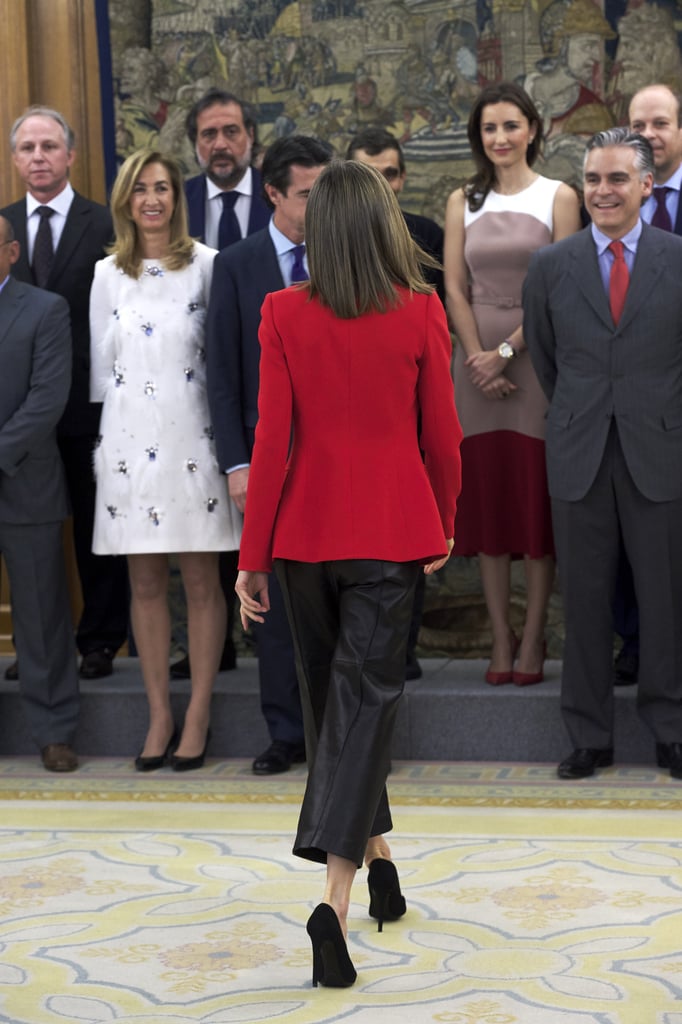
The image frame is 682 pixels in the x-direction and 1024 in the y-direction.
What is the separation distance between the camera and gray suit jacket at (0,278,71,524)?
5.54 meters

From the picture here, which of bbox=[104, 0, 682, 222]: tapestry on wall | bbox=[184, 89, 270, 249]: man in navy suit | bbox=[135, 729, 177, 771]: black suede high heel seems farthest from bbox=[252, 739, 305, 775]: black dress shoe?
bbox=[104, 0, 682, 222]: tapestry on wall

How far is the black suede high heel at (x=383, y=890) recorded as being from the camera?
3.88 m

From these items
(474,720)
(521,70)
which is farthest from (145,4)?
(474,720)

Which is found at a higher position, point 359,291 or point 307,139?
point 307,139

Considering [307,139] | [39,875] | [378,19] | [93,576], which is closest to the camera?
[39,875]

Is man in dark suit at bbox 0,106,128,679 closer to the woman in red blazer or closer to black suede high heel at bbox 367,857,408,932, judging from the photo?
the woman in red blazer

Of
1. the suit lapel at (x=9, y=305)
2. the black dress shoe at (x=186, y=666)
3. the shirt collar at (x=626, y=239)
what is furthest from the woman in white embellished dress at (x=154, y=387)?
the shirt collar at (x=626, y=239)

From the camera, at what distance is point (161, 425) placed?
215 inches

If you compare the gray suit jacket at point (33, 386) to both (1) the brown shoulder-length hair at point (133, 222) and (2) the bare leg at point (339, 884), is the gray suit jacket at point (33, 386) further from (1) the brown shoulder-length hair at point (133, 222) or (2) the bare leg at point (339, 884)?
(2) the bare leg at point (339, 884)

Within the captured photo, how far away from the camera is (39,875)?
445 cm

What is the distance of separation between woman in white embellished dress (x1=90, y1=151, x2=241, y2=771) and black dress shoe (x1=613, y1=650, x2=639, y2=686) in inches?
55.7

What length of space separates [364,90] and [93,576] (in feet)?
7.23

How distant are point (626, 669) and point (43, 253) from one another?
8.19 feet

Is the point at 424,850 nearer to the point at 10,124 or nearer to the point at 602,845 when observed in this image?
the point at 602,845
